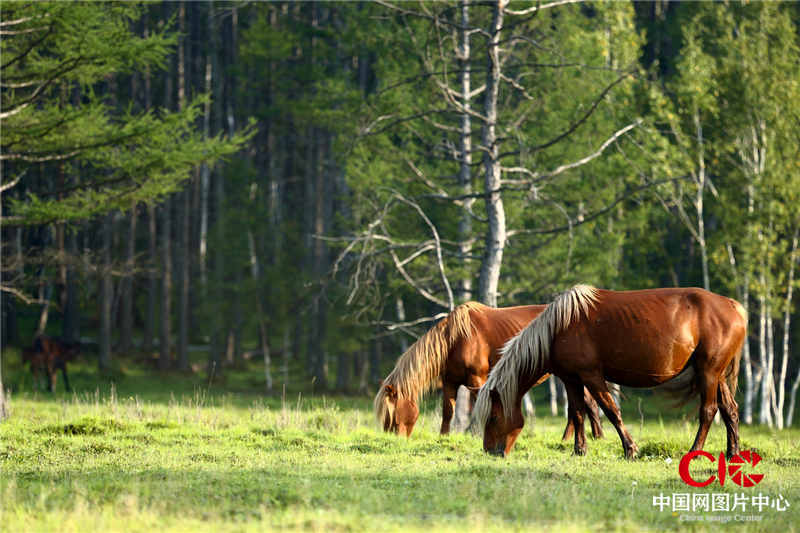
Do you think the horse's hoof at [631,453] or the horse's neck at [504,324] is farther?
the horse's neck at [504,324]

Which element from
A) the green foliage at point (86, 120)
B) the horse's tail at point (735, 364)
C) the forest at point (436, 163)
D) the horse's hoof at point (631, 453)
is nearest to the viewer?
the horse's tail at point (735, 364)

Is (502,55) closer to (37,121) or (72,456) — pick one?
(37,121)

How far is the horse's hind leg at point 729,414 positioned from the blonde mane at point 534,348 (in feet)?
5.51

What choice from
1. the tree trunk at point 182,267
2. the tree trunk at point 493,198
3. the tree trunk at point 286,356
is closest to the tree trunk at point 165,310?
the tree trunk at point 182,267

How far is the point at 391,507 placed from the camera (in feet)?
23.0

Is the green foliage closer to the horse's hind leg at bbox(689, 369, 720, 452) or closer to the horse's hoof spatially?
the horse's hoof

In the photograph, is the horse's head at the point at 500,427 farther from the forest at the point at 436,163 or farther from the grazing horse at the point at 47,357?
the grazing horse at the point at 47,357

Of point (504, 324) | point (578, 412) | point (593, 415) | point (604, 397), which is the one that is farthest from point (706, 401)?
point (504, 324)

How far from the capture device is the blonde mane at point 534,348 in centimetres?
955

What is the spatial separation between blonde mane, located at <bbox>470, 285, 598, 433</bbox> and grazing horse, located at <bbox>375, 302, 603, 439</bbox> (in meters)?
2.25

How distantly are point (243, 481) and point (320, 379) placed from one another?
2259cm

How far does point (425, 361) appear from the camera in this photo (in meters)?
12.1

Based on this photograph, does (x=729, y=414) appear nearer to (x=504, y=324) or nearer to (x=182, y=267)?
(x=504, y=324)

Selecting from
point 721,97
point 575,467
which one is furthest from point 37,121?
point 721,97
